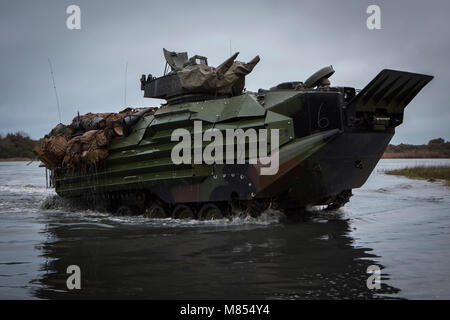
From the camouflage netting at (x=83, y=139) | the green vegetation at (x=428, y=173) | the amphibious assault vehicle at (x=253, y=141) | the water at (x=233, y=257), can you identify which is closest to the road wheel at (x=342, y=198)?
the amphibious assault vehicle at (x=253, y=141)

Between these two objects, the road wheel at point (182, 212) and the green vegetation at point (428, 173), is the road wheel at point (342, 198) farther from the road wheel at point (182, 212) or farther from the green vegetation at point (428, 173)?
the green vegetation at point (428, 173)

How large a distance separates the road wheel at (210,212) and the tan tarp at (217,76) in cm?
284

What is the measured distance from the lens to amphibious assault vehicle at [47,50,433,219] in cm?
983

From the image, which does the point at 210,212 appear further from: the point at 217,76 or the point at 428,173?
the point at 428,173

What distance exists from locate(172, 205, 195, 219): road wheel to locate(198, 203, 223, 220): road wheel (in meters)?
0.32

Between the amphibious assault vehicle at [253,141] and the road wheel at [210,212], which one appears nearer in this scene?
the amphibious assault vehicle at [253,141]

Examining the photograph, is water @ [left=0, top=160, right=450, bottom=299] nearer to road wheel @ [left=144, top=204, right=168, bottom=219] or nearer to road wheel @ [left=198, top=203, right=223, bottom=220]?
road wheel @ [left=198, top=203, right=223, bottom=220]

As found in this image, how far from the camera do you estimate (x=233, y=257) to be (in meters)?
6.83

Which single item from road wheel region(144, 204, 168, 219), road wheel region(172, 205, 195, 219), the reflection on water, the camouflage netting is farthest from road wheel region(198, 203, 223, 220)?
the camouflage netting

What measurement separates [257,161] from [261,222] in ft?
4.51

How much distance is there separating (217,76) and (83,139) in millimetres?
4328

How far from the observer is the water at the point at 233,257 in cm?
509

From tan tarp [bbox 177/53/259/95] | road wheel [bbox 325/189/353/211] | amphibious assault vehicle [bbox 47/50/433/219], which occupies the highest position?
tan tarp [bbox 177/53/259/95]

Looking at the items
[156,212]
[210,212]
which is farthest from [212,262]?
[156,212]
